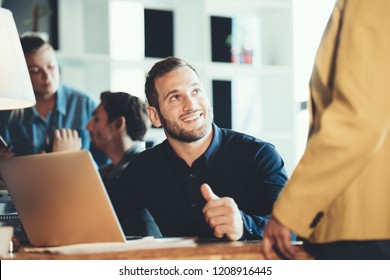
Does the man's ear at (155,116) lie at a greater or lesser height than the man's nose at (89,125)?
greater

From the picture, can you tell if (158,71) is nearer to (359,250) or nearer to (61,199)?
(61,199)

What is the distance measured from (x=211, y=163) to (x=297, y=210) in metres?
0.91

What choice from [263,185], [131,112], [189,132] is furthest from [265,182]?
[131,112]

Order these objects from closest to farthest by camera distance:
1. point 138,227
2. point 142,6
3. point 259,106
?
point 138,227, point 142,6, point 259,106

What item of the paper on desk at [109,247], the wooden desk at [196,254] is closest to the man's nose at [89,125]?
the paper on desk at [109,247]

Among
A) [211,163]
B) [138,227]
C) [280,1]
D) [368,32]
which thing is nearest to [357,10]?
[368,32]

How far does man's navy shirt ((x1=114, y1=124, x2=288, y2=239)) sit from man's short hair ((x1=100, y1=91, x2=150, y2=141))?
0.82 metres

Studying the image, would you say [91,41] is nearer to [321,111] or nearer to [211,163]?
[211,163]

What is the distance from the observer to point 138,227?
2371mm

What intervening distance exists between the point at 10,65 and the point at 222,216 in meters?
0.83

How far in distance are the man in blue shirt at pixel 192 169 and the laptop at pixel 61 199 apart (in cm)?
52

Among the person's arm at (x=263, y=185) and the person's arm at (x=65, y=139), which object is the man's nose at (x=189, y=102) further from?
the person's arm at (x=65, y=139)

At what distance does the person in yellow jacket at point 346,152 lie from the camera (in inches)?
43.9

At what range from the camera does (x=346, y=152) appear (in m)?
1.14
